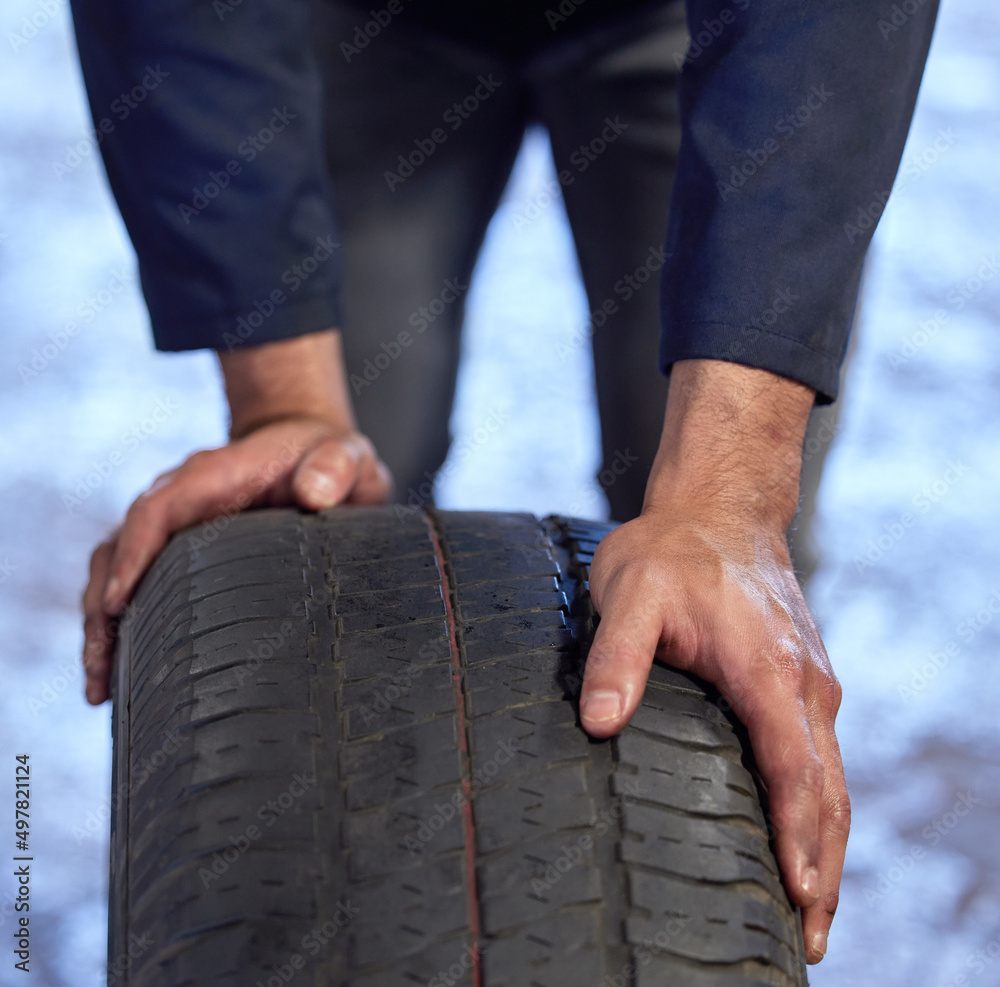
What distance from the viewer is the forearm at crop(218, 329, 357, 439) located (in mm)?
1036

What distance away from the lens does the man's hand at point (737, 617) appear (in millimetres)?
554

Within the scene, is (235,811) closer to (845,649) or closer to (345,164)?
(345,164)

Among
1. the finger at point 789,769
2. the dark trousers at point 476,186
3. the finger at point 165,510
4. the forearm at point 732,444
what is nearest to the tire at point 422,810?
the finger at point 789,769

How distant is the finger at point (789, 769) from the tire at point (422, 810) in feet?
0.04

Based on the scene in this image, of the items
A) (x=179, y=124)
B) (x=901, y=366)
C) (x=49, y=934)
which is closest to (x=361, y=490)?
(x=179, y=124)

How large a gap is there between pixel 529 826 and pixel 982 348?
101 inches

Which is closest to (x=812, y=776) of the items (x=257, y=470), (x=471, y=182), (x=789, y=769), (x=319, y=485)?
(x=789, y=769)

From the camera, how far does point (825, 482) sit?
1571mm

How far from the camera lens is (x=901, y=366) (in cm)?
259

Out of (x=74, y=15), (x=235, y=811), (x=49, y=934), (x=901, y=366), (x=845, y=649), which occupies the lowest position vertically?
(x=49, y=934)

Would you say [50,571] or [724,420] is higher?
[50,571]

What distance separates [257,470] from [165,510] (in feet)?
0.31

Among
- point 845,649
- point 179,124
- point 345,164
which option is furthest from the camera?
Answer: point 845,649

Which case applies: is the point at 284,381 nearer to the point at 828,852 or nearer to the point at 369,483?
the point at 369,483
